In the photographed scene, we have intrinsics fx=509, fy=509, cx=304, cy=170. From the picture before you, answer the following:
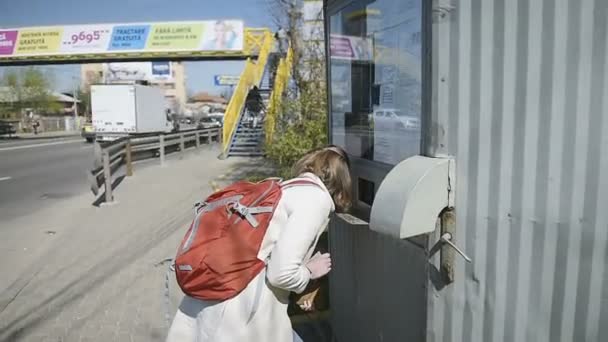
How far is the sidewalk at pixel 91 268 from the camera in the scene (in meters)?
4.47

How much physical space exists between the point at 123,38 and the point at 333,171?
40.1m

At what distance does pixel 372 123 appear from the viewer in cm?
293

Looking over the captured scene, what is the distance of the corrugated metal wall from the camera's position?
4.97 feet

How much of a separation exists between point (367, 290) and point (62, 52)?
4229 cm

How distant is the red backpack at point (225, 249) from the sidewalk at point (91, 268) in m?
2.41

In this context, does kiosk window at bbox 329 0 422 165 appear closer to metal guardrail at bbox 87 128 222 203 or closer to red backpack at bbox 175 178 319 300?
red backpack at bbox 175 178 319 300

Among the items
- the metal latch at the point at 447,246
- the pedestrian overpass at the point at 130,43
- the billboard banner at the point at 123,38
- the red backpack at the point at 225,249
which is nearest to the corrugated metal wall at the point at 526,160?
the metal latch at the point at 447,246

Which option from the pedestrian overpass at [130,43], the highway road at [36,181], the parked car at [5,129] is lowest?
the highway road at [36,181]

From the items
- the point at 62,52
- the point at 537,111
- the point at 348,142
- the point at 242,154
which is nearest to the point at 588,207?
the point at 537,111

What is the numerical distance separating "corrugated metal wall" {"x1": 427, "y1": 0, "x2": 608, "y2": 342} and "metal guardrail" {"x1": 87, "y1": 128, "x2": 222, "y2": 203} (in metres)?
9.08

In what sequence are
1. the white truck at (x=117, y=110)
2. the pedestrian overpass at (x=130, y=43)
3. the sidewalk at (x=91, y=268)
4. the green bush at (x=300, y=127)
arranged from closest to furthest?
1. the sidewalk at (x=91, y=268)
2. the green bush at (x=300, y=127)
3. the white truck at (x=117, y=110)
4. the pedestrian overpass at (x=130, y=43)

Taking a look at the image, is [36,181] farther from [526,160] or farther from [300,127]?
[526,160]

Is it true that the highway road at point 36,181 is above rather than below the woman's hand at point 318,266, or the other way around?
below

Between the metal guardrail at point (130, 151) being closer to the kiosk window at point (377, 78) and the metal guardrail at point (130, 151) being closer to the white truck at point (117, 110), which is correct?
the white truck at point (117, 110)
